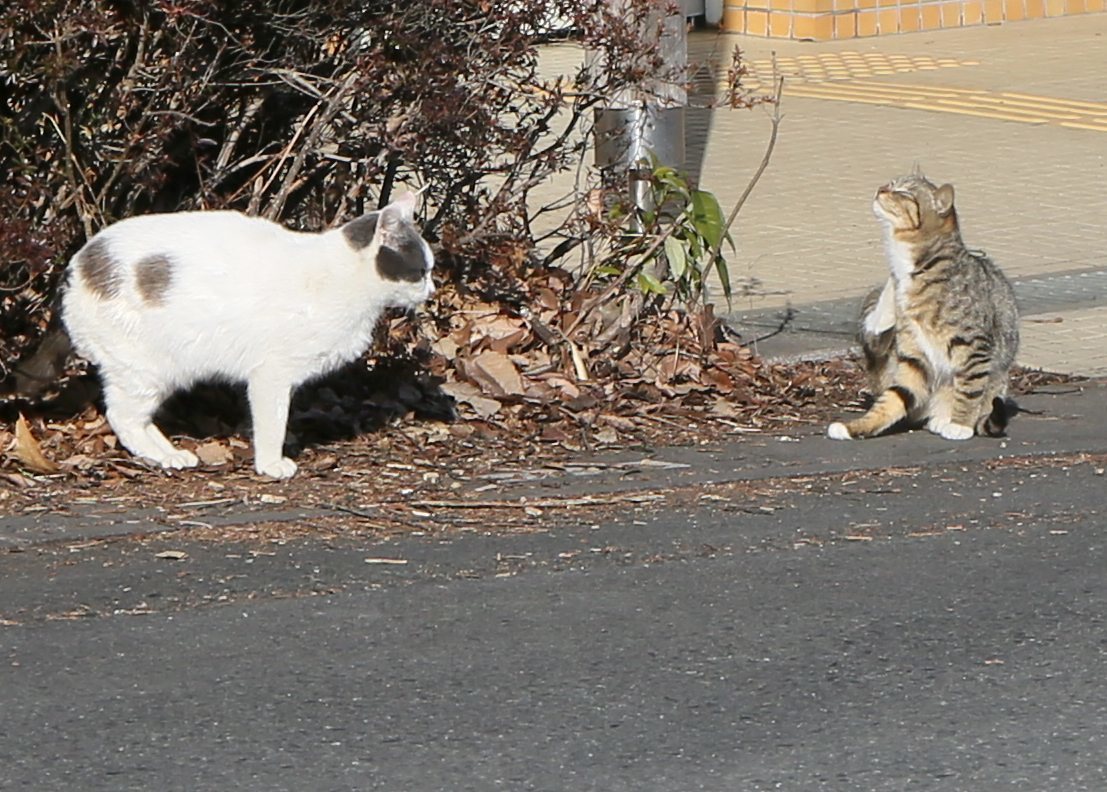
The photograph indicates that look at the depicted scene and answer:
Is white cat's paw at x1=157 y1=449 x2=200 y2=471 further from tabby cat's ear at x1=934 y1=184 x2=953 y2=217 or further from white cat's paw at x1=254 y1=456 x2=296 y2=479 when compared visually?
tabby cat's ear at x1=934 y1=184 x2=953 y2=217

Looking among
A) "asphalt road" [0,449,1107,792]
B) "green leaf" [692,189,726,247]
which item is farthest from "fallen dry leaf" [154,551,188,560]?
"green leaf" [692,189,726,247]

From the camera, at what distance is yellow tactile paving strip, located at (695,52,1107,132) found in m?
14.4

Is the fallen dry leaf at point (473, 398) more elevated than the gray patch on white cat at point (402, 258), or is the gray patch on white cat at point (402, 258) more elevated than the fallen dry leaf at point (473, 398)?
the gray patch on white cat at point (402, 258)

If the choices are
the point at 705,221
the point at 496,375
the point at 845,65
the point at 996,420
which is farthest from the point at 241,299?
the point at 845,65

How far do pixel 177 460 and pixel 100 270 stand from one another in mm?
683

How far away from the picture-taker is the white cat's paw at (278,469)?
6582 millimetres

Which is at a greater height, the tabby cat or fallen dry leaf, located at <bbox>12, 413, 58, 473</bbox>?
the tabby cat

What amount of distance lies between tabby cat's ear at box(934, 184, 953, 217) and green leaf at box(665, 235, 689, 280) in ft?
3.85

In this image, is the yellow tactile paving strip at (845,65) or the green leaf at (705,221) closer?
the green leaf at (705,221)

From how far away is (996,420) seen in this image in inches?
292

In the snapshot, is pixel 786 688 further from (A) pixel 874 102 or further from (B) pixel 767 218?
(A) pixel 874 102

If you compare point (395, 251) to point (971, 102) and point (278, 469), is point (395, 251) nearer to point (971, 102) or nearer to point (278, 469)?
point (278, 469)

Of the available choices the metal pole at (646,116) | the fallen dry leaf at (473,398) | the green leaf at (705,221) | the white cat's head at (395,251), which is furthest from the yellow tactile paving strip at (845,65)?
the white cat's head at (395,251)

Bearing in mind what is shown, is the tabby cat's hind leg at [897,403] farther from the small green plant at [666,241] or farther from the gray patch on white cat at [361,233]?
the gray patch on white cat at [361,233]
